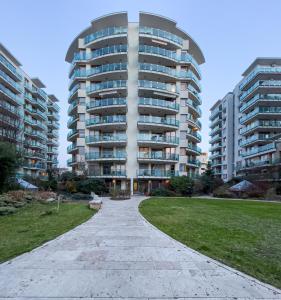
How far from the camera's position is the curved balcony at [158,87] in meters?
42.9

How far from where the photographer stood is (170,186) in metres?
39.6

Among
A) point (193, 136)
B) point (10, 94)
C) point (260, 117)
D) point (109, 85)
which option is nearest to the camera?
point (109, 85)

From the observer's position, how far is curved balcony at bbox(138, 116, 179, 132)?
4212cm

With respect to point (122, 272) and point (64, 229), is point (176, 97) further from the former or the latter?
point (122, 272)

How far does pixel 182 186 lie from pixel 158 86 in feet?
57.4

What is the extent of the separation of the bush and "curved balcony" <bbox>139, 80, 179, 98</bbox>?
15142 mm

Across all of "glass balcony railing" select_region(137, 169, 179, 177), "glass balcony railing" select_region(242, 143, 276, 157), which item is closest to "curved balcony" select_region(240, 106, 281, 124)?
"glass balcony railing" select_region(242, 143, 276, 157)

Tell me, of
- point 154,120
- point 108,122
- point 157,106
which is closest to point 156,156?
point 154,120

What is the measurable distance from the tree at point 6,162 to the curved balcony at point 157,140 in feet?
69.4

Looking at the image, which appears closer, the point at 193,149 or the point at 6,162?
the point at 6,162

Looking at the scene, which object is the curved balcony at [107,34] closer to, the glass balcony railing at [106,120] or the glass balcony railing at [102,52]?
the glass balcony railing at [102,52]

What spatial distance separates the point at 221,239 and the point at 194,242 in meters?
1.24

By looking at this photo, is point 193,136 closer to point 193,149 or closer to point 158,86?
point 193,149

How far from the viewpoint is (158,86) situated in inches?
1718
